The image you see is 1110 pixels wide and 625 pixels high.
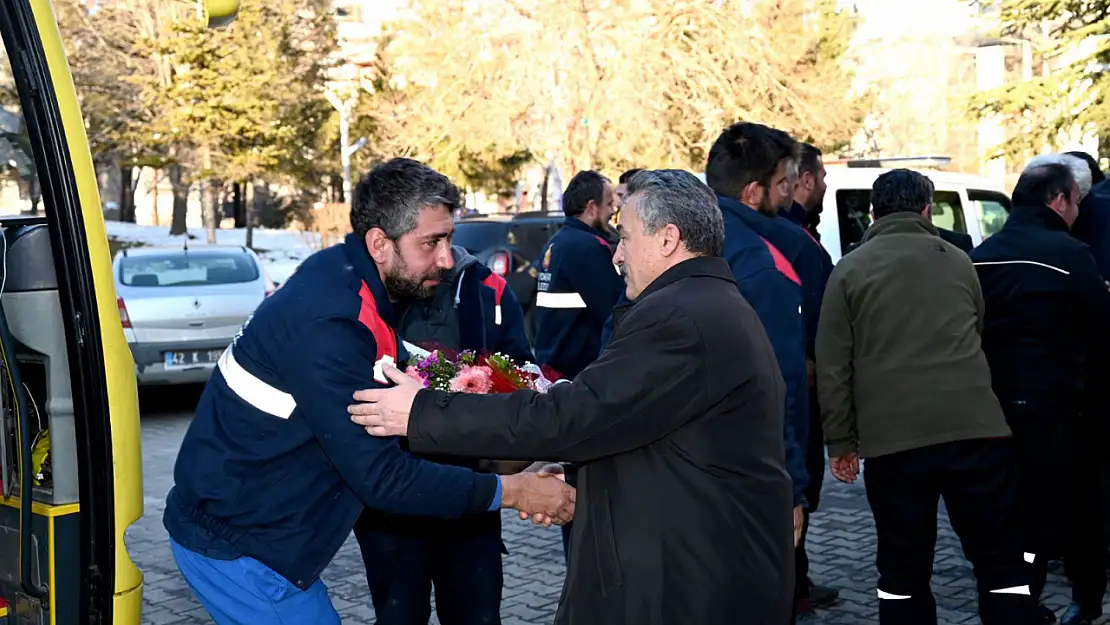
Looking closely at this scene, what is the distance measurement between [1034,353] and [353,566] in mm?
3738

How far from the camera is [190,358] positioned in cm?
1220

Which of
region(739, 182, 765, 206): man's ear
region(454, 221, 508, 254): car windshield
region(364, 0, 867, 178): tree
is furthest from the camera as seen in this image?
region(364, 0, 867, 178): tree

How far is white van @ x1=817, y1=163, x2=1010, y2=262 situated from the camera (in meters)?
10.2

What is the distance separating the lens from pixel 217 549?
10.2 feet

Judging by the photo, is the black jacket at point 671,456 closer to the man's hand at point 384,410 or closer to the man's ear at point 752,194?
the man's hand at point 384,410

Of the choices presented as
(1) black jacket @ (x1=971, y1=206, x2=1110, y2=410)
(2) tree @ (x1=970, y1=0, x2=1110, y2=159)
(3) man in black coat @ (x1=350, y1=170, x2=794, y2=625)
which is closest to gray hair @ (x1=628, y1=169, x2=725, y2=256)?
(3) man in black coat @ (x1=350, y1=170, x2=794, y2=625)

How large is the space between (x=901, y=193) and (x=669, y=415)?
7.92 feet

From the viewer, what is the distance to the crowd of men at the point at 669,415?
2830 mm

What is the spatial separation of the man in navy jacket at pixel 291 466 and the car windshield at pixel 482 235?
1349 cm

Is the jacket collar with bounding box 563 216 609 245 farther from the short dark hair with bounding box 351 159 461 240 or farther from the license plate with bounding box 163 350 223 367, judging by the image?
the license plate with bounding box 163 350 223 367

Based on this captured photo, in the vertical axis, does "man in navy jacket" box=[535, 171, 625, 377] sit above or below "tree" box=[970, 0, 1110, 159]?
below

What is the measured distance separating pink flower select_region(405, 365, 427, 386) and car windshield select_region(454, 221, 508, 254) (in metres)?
13.2

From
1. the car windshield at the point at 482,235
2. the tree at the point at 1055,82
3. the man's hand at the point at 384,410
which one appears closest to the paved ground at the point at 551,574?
the man's hand at the point at 384,410

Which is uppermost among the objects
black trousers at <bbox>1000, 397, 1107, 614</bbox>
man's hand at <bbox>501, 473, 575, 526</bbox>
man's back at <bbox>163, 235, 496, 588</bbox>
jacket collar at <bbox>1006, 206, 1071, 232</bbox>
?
jacket collar at <bbox>1006, 206, 1071, 232</bbox>
